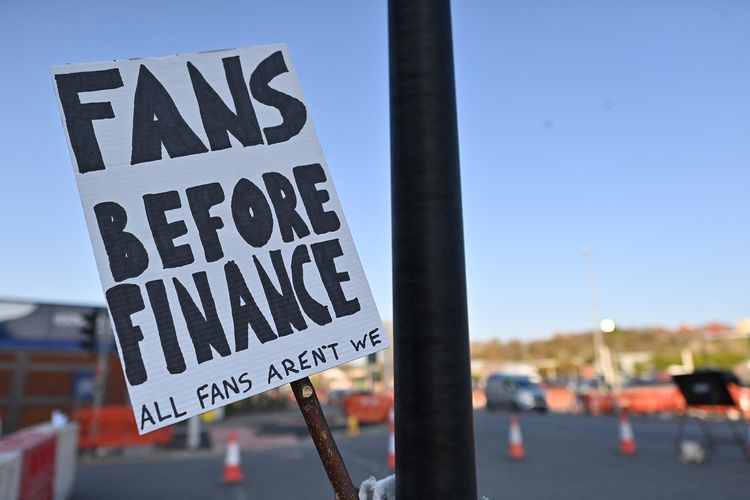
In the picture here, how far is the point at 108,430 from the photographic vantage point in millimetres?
15555

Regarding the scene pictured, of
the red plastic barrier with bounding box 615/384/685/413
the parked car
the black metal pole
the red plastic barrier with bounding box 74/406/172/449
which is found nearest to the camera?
the black metal pole

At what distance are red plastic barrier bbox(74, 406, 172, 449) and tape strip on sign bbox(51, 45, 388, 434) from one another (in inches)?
Result: 587

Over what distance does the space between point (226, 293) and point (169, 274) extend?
21cm

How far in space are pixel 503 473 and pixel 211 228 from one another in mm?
9120

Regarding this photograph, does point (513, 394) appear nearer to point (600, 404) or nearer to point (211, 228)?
point (600, 404)

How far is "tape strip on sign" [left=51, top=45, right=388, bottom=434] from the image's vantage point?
2.01 metres

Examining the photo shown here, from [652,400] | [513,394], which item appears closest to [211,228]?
[652,400]

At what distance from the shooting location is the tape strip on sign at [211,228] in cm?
201

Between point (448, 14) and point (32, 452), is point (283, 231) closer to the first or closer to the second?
point (448, 14)

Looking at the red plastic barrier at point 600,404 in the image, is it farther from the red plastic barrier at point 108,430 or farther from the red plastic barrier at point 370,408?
the red plastic barrier at point 108,430

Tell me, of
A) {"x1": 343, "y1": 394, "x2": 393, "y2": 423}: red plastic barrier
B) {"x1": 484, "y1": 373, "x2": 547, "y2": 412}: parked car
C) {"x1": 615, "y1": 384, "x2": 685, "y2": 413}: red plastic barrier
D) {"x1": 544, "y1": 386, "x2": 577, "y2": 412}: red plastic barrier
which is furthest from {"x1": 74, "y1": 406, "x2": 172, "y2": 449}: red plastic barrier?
{"x1": 544, "y1": 386, "x2": 577, "y2": 412}: red plastic barrier

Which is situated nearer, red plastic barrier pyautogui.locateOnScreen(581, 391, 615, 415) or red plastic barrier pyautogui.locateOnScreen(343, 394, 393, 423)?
red plastic barrier pyautogui.locateOnScreen(343, 394, 393, 423)

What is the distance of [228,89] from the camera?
2.37 m

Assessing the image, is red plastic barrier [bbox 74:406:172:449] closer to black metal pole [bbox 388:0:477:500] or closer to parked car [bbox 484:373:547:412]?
black metal pole [bbox 388:0:477:500]
